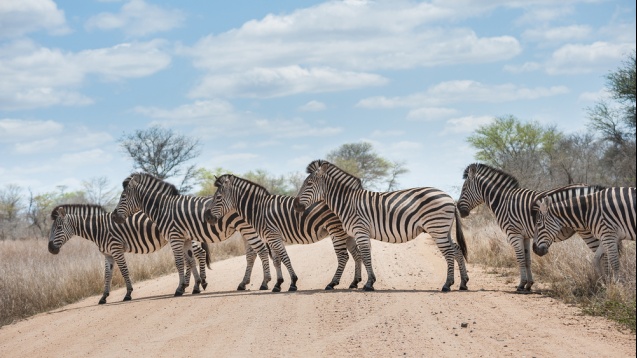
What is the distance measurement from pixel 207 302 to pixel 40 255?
13564 mm

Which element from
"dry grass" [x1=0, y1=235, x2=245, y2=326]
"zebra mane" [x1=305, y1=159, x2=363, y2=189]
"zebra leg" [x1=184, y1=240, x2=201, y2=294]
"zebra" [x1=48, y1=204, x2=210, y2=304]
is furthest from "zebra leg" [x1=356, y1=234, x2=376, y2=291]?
"dry grass" [x1=0, y1=235, x2=245, y2=326]

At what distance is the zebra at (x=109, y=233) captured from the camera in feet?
53.5

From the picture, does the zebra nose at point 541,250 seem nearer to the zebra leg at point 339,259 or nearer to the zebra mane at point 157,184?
the zebra leg at point 339,259

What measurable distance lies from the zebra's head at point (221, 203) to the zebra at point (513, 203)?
4379 millimetres

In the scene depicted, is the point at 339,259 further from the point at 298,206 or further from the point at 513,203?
the point at 513,203

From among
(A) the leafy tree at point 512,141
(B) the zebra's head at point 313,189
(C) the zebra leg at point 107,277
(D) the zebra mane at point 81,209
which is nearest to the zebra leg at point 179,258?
(C) the zebra leg at point 107,277

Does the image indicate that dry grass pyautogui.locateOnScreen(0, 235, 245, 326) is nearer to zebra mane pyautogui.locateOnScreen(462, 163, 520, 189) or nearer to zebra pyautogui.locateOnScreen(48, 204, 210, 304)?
zebra pyautogui.locateOnScreen(48, 204, 210, 304)

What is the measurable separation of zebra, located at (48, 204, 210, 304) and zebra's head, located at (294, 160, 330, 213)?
116 inches

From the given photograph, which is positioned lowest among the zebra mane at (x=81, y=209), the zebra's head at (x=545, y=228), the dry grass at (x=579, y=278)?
the dry grass at (x=579, y=278)

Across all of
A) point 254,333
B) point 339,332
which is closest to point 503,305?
point 339,332

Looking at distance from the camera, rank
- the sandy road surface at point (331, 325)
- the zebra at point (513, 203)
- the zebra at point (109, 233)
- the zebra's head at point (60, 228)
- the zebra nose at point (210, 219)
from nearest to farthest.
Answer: the sandy road surface at point (331, 325), the zebra at point (513, 203), the zebra nose at point (210, 219), the zebra at point (109, 233), the zebra's head at point (60, 228)

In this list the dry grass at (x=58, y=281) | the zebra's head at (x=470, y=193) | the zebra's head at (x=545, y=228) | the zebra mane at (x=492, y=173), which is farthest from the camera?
the dry grass at (x=58, y=281)

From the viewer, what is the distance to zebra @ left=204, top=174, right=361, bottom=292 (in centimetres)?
1494

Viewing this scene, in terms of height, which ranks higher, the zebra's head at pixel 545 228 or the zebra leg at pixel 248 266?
the zebra's head at pixel 545 228
